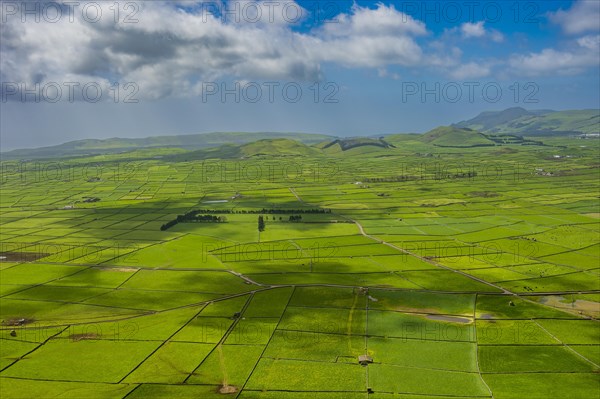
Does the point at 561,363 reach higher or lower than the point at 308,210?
lower

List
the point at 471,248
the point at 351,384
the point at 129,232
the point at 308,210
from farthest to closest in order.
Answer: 1. the point at 308,210
2. the point at 129,232
3. the point at 471,248
4. the point at 351,384

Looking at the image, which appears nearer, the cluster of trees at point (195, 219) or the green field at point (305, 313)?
the green field at point (305, 313)

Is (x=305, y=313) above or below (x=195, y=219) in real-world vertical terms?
below

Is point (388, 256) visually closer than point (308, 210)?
Yes

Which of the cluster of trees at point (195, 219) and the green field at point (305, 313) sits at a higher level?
the cluster of trees at point (195, 219)

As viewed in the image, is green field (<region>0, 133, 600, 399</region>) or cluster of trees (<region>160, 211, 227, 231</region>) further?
cluster of trees (<region>160, 211, 227, 231</region>)

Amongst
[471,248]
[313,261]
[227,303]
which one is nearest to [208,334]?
[227,303]

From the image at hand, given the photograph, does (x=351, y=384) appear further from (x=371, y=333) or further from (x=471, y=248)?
(x=471, y=248)

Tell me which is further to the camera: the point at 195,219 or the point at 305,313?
the point at 195,219

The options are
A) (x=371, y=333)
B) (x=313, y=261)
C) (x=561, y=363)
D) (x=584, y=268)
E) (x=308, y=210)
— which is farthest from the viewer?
(x=308, y=210)

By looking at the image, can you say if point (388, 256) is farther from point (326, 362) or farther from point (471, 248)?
point (326, 362)

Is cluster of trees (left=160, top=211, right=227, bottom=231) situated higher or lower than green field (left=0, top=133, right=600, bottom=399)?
higher
